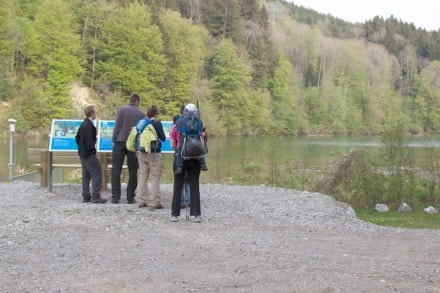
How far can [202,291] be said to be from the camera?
5.50 metres

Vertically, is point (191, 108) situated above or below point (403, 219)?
above

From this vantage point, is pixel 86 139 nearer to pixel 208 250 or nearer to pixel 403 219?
pixel 208 250

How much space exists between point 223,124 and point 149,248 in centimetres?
6561

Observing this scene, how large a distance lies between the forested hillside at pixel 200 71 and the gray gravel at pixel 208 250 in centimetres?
3280

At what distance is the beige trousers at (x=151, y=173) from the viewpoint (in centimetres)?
1043

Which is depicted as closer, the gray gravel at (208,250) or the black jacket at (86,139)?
the gray gravel at (208,250)

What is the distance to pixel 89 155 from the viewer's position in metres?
10.9

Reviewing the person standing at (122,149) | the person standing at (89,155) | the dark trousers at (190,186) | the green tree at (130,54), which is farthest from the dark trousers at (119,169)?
the green tree at (130,54)

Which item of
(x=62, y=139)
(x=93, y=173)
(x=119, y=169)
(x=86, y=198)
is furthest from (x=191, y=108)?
(x=62, y=139)

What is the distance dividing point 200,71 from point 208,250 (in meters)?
69.6

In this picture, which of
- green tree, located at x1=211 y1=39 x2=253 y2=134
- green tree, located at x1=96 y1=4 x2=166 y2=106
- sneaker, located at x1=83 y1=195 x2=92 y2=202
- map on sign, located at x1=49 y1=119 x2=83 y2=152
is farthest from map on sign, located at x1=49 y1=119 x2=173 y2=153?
green tree, located at x1=211 y1=39 x2=253 y2=134

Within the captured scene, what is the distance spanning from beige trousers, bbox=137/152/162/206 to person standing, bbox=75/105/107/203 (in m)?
0.88

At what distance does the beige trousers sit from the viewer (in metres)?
10.4

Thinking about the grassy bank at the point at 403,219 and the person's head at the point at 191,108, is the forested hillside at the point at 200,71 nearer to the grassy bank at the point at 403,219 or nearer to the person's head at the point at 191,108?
the grassy bank at the point at 403,219
